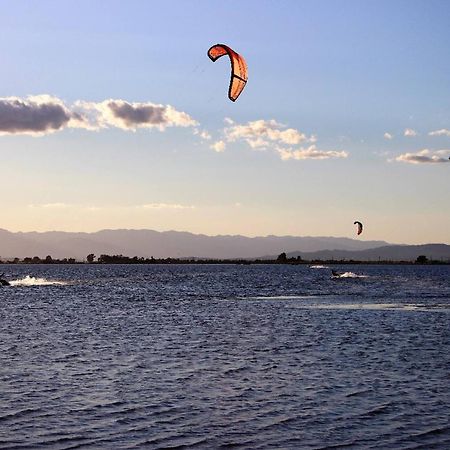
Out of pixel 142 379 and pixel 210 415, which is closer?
pixel 210 415

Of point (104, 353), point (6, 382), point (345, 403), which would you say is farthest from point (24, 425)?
point (104, 353)

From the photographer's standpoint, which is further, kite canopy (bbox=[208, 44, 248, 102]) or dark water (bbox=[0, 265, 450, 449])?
kite canopy (bbox=[208, 44, 248, 102])

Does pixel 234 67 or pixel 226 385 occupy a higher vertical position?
pixel 234 67

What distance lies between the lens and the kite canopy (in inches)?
1400

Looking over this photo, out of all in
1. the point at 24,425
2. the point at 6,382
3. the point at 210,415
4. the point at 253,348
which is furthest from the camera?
the point at 253,348

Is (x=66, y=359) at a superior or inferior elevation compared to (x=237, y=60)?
inferior

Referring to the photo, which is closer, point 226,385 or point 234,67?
point 226,385

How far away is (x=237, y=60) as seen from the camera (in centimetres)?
3691

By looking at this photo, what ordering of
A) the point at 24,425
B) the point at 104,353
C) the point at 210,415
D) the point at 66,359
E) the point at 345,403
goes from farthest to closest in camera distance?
1. the point at 104,353
2. the point at 66,359
3. the point at 345,403
4. the point at 210,415
5. the point at 24,425

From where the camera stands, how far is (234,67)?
36.5 metres

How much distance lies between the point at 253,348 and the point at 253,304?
123 feet

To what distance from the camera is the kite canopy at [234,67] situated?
3556cm

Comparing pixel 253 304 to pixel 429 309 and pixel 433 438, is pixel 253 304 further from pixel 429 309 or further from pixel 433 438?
pixel 433 438

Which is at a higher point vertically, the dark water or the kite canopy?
the kite canopy
